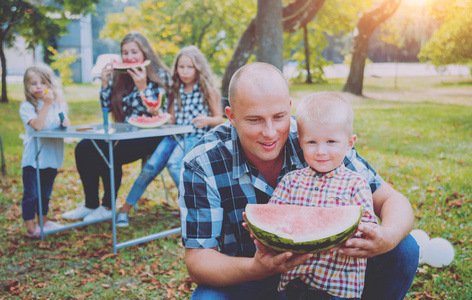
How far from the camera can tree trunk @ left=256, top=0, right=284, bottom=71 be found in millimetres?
10023

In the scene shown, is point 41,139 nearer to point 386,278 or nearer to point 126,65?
point 126,65

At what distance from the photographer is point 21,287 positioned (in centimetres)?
378

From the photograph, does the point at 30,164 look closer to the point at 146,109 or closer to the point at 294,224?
the point at 146,109

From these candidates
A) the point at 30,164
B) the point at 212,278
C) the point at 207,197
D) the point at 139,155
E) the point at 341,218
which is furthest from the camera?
the point at 139,155

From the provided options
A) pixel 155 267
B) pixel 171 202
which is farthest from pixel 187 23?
pixel 155 267

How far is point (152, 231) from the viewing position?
500 cm

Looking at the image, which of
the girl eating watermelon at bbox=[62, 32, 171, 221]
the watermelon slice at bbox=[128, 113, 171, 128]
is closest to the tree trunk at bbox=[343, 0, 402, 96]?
the girl eating watermelon at bbox=[62, 32, 171, 221]

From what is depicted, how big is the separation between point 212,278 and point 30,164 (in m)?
3.26

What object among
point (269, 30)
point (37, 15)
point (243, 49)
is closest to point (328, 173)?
point (269, 30)

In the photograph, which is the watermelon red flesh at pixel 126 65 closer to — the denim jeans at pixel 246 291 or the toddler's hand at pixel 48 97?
the toddler's hand at pixel 48 97

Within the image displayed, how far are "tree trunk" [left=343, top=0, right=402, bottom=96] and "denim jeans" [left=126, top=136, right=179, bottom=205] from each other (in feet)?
48.4

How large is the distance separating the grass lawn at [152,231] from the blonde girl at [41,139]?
1.25 ft

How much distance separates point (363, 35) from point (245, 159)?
727 inches

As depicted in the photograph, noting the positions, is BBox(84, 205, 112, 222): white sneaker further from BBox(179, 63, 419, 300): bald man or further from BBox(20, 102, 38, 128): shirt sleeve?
BBox(179, 63, 419, 300): bald man
